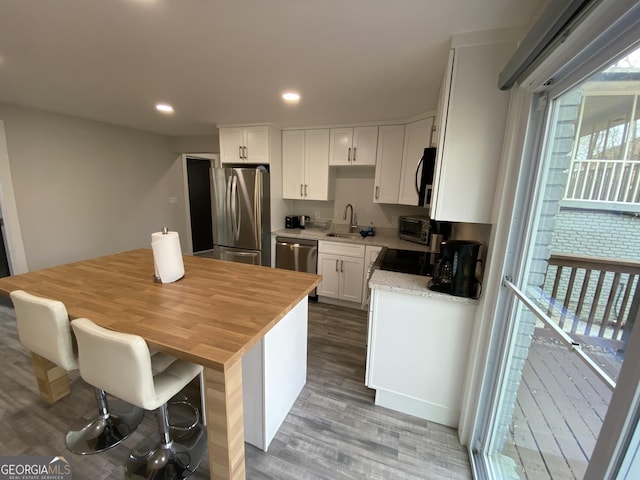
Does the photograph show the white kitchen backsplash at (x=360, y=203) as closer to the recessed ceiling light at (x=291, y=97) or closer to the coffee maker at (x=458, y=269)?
the recessed ceiling light at (x=291, y=97)

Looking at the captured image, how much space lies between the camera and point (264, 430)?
4.86 ft

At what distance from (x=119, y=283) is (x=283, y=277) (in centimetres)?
103

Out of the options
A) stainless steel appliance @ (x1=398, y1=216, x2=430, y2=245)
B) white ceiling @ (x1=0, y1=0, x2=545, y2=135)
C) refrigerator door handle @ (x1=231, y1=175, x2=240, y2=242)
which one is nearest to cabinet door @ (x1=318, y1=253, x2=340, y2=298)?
stainless steel appliance @ (x1=398, y1=216, x2=430, y2=245)

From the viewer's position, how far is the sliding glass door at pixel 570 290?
2.31 feet

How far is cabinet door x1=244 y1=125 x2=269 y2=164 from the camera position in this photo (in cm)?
345

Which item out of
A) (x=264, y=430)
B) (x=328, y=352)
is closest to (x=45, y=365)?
(x=264, y=430)

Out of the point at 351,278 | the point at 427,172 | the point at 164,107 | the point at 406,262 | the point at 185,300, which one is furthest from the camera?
the point at 351,278

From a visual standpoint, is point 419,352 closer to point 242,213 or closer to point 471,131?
point 471,131

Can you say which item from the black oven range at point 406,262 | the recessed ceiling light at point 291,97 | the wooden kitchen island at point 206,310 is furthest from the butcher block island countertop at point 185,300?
the recessed ceiling light at point 291,97

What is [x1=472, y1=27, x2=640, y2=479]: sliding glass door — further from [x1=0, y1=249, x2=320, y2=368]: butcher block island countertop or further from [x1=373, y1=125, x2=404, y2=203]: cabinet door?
[x1=373, y1=125, x2=404, y2=203]: cabinet door

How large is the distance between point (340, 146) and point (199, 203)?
3676 millimetres

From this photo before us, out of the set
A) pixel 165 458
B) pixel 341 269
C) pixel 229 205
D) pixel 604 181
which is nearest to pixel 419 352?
pixel 604 181

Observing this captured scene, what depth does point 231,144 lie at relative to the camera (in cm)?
364

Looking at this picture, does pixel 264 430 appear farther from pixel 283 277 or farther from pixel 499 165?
pixel 499 165
